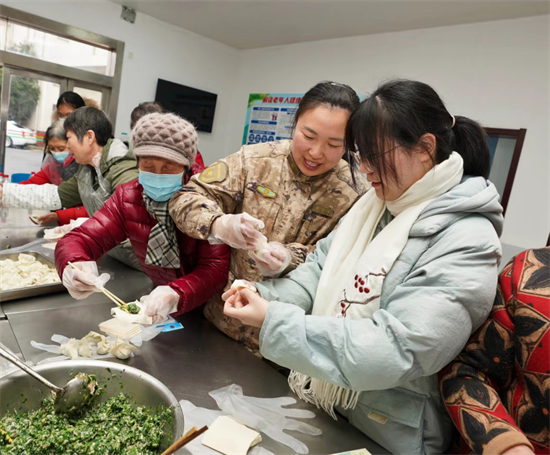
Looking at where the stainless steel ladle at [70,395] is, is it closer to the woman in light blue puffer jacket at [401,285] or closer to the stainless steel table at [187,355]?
the stainless steel table at [187,355]

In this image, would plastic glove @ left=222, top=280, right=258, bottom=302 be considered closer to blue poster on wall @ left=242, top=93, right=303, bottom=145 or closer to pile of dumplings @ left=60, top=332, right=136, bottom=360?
pile of dumplings @ left=60, top=332, right=136, bottom=360

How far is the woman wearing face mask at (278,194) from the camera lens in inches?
55.3

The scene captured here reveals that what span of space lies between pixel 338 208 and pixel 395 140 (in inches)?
23.1

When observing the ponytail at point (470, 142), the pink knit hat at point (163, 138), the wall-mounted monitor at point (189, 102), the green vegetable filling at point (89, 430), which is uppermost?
the wall-mounted monitor at point (189, 102)

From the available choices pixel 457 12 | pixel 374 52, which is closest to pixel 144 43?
pixel 374 52

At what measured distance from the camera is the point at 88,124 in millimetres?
2262

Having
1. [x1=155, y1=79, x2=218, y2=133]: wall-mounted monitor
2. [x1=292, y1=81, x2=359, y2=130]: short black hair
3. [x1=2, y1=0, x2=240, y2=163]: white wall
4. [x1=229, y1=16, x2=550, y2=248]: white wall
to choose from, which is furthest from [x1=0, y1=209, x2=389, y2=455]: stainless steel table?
[x1=155, y1=79, x2=218, y2=133]: wall-mounted monitor

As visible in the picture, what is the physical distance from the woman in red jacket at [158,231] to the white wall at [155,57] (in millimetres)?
4208

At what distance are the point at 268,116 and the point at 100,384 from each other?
5335mm

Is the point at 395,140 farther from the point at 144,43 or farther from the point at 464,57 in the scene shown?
the point at 144,43

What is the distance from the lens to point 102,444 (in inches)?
35.0

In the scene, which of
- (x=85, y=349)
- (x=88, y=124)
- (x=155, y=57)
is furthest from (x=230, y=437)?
(x=155, y=57)

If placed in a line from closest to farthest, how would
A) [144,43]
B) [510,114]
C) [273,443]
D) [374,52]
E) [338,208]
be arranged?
[273,443] → [338,208] → [510,114] → [374,52] → [144,43]

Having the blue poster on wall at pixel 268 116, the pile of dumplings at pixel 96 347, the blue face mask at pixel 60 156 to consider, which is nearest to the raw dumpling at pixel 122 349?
the pile of dumplings at pixel 96 347
